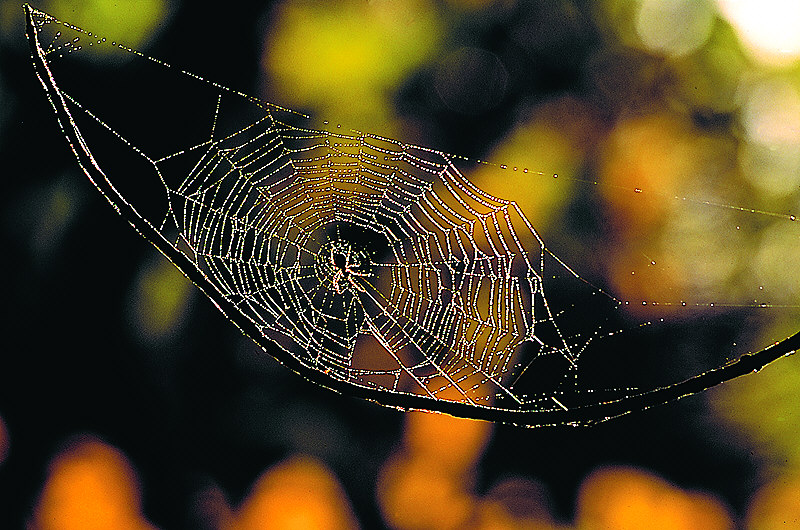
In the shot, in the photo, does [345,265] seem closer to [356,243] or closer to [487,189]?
[356,243]

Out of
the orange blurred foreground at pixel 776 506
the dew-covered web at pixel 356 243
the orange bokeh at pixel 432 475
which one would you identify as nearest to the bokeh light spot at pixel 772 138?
the dew-covered web at pixel 356 243

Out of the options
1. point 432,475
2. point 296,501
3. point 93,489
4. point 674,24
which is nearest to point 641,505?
point 432,475

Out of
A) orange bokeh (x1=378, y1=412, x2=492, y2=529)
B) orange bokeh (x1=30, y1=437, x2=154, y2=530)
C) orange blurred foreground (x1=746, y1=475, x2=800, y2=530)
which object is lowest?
orange bokeh (x1=30, y1=437, x2=154, y2=530)

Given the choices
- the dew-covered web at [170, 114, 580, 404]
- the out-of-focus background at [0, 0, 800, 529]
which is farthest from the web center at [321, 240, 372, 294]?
the out-of-focus background at [0, 0, 800, 529]

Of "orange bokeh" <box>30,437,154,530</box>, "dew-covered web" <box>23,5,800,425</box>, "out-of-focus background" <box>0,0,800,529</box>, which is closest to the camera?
"dew-covered web" <box>23,5,800,425</box>

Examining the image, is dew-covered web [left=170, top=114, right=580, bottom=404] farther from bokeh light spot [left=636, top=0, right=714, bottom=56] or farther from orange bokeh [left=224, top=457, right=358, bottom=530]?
bokeh light spot [left=636, top=0, right=714, bottom=56]

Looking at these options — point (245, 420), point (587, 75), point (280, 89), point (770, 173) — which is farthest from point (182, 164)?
point (770, 173)
